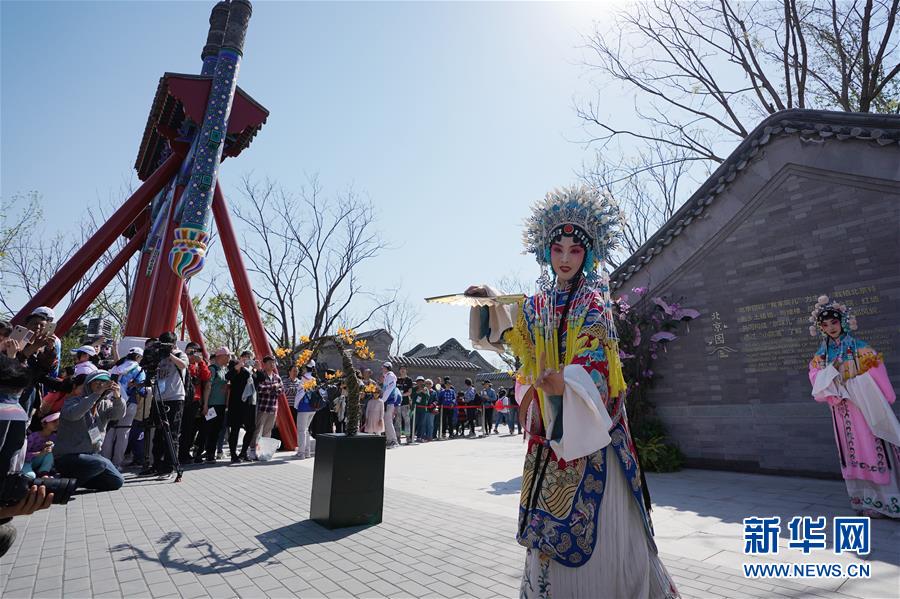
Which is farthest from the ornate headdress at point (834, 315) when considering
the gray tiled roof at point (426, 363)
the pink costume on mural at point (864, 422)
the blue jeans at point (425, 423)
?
the gray tiled roof at point (426, 363)

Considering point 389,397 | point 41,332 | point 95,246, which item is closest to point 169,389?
point 41,332

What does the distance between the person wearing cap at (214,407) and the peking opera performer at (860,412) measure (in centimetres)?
940

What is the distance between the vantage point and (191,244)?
10.2 metres

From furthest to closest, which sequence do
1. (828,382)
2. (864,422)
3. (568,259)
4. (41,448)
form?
1. (828,382)
2. (864,422)
3. (41,448)
4. (568,259)

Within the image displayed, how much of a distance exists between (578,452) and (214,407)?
27.8 ft

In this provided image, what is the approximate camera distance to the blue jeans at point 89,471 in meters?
5.86

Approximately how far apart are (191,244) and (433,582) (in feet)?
30.3

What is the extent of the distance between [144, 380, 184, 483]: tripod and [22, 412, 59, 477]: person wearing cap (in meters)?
1.53

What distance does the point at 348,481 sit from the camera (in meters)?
4.95

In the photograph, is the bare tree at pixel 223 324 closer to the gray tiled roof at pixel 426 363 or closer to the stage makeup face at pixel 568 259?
the gray tiled roof at pixel 426 363

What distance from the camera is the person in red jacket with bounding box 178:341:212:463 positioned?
856 centimetres

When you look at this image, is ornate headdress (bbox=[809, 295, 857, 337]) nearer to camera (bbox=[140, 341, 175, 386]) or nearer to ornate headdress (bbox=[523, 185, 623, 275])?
ornate headdress (bbox=[523, 185, 623, 275])

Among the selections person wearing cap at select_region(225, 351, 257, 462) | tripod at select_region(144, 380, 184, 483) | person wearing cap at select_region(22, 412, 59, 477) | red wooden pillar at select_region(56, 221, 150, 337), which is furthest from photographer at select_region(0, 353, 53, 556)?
red wooden pillar at select_region(56, 221, 150, 337)

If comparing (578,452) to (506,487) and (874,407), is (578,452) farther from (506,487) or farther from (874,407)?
(506,487)
